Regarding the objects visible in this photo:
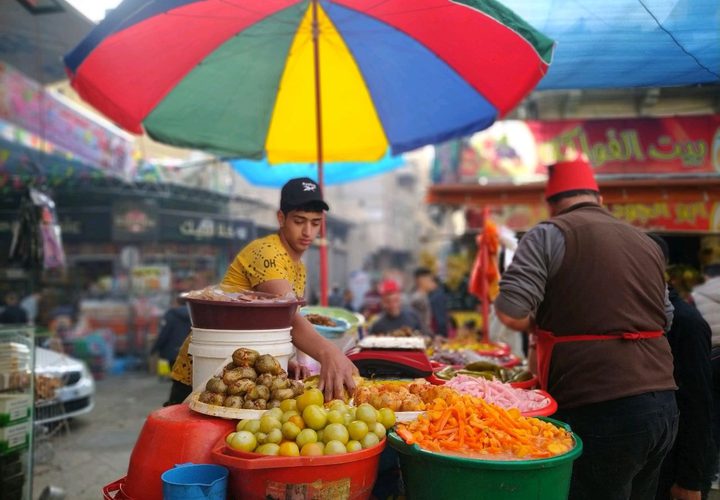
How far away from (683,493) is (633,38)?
306cm

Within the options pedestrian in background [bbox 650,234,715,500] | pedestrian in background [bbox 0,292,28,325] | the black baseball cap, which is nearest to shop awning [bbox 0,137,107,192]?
pedestrian in background [bbox 0,292,28,325]

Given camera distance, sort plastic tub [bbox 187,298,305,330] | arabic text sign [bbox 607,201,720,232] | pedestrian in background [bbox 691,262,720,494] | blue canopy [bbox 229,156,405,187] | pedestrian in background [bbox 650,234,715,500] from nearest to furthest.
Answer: plastic tub [bbox 187,298,305,330]
pedestrian in background [bbox 650,234,715,500]
pedestrian in background [bbox 691,262,720,494]
blue canopy [bbox 229,156,405,187]
arabic text sign [bbox 607,201,720,232]

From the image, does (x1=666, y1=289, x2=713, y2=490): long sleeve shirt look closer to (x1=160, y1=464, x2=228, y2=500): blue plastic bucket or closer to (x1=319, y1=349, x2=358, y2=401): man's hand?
(x1=319, y1=349, x2=358, y2=401): man's hand

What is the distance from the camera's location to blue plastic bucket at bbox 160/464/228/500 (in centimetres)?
203

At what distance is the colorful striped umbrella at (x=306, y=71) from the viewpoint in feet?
13.6

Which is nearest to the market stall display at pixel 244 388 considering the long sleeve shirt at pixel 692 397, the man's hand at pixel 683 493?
the long sleeve shirt at pixel 692 397

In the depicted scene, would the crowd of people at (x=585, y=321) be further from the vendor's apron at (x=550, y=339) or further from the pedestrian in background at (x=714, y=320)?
the pedestrian in background at (x=714, y=320)

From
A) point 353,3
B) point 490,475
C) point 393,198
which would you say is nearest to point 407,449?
point 490,475

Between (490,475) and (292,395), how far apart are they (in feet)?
2.96

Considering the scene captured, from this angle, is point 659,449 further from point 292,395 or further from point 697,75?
point 697,75

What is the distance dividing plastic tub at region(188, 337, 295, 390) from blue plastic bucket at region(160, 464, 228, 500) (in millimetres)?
541

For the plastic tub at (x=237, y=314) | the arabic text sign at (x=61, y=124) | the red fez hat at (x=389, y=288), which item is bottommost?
the red fez hat at (x=389, y=288)

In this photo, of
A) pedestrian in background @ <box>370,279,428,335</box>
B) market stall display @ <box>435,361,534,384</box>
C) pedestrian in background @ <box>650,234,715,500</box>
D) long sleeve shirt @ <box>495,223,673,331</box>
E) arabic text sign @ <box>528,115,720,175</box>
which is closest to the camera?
long sleeve shirt @ <box>495,223,673,331</box>

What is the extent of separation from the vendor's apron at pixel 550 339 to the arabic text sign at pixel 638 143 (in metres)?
8.34
